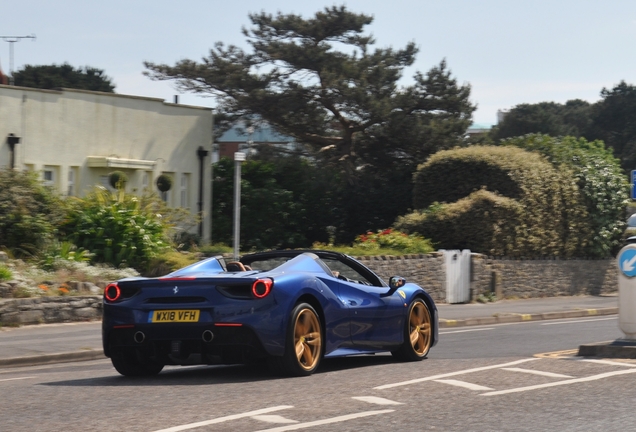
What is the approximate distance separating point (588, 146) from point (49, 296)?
2495 centimetres

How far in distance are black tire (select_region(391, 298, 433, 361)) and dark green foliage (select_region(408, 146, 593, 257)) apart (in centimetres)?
2026

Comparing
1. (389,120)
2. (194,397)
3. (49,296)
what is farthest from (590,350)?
(389,120)

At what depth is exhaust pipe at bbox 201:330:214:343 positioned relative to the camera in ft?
30.7

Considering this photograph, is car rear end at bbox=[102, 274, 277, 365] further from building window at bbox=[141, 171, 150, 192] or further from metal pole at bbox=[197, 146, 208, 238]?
metal pole at bbox=[197, 146, 208, 238]

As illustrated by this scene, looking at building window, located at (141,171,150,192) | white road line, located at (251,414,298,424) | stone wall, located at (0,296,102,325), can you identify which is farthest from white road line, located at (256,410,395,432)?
building window, located at (141,171,150,192)

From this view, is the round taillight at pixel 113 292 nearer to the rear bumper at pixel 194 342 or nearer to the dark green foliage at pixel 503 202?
the rear bumper at pixel 194 342

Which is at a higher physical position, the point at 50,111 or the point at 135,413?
the point at 50,111

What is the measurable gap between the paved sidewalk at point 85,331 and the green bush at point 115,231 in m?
4.27

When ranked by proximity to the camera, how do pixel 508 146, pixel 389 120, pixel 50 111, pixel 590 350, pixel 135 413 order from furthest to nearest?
pixel 389 120 → pixel 508 146 → pixel 50 111 → pixel 590 350 → pixel 135 413

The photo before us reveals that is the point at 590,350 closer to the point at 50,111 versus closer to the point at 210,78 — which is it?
the point at 50,111

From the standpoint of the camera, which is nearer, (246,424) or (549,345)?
(246,424)

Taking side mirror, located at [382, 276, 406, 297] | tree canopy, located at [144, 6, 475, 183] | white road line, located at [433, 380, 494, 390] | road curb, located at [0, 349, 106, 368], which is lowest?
road curb, located at [0, 349, 106, 368]

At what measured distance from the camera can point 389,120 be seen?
145 ft

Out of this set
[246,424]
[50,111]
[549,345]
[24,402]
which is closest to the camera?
[246,424]
